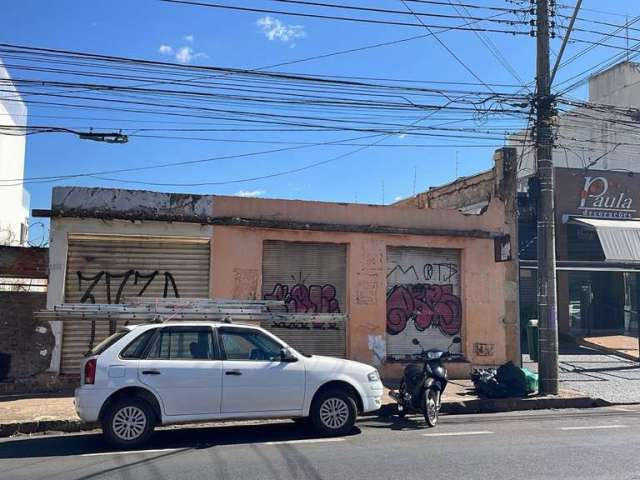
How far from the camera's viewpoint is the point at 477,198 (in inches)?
667

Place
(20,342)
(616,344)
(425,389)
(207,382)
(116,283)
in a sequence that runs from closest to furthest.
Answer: (207,382) < (425,389) < (20,342) < (116,283) < (616,344)

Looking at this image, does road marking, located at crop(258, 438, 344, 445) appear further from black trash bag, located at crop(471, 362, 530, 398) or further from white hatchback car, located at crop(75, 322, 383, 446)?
black trash bag, located at crop(471, 362, 530, 398)

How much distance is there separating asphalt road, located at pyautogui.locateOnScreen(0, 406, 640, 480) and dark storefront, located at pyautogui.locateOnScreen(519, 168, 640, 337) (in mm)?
10981

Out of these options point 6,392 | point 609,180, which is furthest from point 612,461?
point 609,180

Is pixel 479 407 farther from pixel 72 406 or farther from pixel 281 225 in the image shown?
pixel 72 406

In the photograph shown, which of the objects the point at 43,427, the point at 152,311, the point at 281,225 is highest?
the point at 281,225

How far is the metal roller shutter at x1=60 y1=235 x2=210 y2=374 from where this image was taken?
40.9ft

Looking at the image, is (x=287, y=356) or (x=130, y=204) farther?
(x=130, y=204)

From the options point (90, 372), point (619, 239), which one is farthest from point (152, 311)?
point (619, 239)

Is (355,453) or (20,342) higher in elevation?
(20,342)

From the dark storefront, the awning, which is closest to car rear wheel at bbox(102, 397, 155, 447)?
the awning

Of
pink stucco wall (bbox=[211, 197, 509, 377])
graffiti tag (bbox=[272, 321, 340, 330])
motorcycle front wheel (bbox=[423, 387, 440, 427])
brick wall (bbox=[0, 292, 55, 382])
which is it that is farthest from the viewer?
graffiti tag (bbox=[272, 321, 340, 330])

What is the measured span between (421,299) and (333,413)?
687 centimetres

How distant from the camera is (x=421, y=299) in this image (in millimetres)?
14898
